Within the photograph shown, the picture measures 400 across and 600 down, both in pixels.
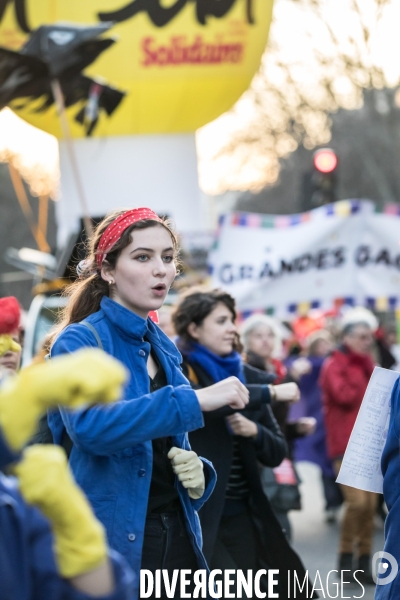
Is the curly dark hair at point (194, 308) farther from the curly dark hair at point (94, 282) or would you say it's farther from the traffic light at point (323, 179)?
the traffic light at point (323, 179)

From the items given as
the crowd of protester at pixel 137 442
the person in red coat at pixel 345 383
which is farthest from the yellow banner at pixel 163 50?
the crowd of protester at pixel 137 442

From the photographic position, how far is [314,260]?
9.77 metres

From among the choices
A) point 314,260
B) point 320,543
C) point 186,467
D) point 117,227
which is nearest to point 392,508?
point 186,467

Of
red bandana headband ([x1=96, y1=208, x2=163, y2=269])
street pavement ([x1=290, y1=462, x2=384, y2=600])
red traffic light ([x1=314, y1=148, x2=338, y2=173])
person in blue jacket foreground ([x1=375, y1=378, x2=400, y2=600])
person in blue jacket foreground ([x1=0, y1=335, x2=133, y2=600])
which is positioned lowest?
street pavement ([x1=290, y1=462, x2=384, y2=600])

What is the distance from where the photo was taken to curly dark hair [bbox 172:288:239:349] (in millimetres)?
5117

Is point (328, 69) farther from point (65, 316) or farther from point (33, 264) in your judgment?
point (65, 316)

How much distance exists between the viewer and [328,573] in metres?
7.44

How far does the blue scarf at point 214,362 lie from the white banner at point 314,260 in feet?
15.2

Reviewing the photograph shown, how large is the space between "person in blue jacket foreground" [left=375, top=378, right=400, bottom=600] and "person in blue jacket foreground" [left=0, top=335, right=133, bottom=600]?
1.91m

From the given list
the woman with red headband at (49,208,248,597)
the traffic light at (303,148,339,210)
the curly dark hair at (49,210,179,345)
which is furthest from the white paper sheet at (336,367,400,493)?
the traffic light at (303,148,339,210)

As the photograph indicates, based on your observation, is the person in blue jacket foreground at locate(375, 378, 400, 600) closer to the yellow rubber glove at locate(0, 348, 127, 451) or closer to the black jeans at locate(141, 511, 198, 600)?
the black jeans at locate(141, 511, 198, 600)

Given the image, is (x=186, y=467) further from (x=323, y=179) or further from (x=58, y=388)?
(x=323, y=179)

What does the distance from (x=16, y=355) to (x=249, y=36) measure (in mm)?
11541

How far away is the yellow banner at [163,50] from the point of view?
14.4 metres
